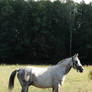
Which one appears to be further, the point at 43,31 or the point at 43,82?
the point at 43,31

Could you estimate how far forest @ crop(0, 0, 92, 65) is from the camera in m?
46.3

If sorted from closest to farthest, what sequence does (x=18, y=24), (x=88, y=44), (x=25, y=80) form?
(x=25, y=80)
(x=88, y=44)
(x=18, y=24)

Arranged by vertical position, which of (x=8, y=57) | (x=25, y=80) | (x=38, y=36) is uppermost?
(x=25, y=80)

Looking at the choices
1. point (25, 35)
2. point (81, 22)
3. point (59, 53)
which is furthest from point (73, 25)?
point (25, 35)

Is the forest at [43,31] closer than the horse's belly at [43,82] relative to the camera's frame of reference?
No

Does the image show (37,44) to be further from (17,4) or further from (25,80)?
(25,80)

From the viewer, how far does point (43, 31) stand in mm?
48188

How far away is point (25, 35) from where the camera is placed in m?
48.1

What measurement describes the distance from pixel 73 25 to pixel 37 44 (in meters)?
7.58

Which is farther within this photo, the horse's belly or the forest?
the forest

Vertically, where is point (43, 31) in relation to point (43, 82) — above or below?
below

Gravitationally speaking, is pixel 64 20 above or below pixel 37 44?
above

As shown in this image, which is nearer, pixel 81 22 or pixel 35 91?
pixel 35 91

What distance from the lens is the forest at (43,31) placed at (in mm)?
46281
